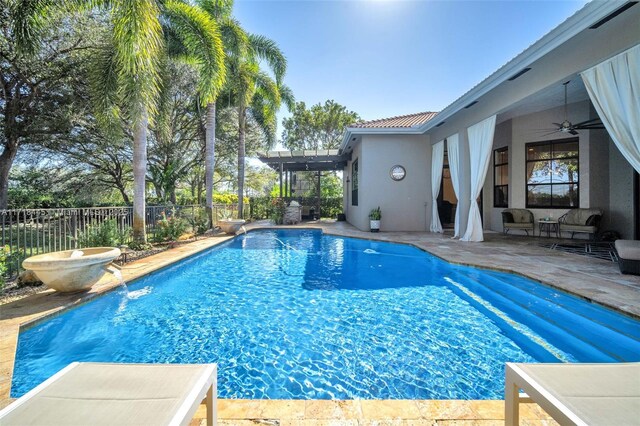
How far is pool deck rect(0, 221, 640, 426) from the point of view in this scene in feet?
6.14

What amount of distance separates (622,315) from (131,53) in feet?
29.5

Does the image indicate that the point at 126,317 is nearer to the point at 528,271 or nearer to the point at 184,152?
the point at 528,271

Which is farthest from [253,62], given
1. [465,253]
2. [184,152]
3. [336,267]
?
[465,253]

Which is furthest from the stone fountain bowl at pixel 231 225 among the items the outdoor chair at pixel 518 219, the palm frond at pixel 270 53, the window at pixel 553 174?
the window at pixel 553 174

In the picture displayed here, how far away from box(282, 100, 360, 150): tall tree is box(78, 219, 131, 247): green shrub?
2374cm

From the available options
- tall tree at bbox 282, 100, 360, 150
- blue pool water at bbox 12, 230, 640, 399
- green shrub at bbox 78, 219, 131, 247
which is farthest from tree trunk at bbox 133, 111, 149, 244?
tall tree at bbox 282, 100, 360, 150

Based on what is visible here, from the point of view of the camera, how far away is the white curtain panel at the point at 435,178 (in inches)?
409

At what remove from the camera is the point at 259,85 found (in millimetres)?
14594

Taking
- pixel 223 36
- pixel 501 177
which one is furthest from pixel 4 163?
pixel 501 177

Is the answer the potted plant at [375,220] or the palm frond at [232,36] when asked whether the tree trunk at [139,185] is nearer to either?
the palm frond at [232,36]

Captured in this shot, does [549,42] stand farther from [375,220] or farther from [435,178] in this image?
[375,220]

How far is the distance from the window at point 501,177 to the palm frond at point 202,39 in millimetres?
10498

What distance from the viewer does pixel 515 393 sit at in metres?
1.56

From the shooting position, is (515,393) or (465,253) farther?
(465,253)
